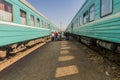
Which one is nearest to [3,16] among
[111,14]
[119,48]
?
[111,14]

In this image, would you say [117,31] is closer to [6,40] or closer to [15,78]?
[15,78]

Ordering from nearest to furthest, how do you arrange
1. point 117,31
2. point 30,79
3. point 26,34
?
point 30,79
point 117,31
point 26,34

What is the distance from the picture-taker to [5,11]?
550 centimetres

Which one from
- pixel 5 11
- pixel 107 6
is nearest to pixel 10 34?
pixel 5 11

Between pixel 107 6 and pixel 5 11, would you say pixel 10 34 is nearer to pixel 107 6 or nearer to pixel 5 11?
pixel 5 11

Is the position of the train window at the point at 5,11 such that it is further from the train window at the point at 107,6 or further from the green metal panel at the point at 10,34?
the train window at the point at 107,6

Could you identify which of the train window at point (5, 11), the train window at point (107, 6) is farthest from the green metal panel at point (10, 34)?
the train window at point (107, 6)

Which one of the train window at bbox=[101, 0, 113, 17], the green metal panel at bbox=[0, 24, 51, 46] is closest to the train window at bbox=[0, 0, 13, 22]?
the green metal panel at bbox=[0, 24, 51, 46]

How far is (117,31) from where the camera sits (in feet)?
13.4

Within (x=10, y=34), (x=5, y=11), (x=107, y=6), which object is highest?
(x=107, y=6)

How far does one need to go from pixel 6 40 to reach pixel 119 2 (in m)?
3.74

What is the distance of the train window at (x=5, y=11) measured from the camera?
17.0ft

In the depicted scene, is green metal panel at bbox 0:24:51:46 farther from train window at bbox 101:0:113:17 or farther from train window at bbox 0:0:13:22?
train window at bbox 101:0:113:17

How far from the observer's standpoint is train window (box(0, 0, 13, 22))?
17.0 ft
